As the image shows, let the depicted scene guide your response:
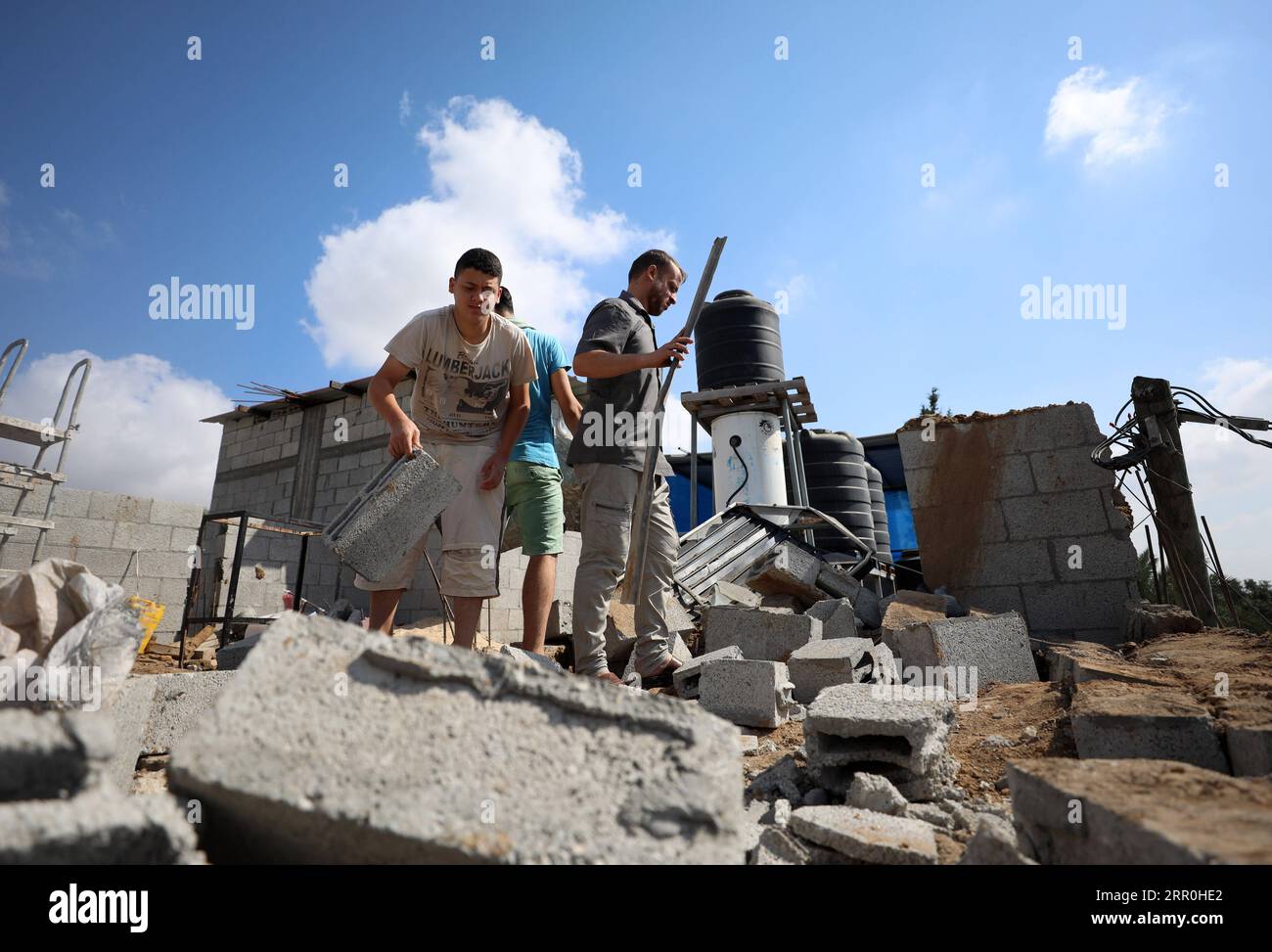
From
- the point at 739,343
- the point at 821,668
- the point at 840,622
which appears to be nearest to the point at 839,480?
the point at 739,343

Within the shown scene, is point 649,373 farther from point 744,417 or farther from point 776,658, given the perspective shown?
point 744,417

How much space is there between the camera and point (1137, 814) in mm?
1096

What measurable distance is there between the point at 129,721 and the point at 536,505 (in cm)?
158

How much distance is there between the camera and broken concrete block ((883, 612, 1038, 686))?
3713 mm

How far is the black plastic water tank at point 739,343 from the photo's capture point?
1166cm

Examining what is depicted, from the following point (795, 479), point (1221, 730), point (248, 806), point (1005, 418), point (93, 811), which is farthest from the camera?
point (795, 479)

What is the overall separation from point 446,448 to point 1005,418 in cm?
434

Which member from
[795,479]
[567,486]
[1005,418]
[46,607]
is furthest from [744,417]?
[46,607]

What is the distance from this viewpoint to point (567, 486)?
828 centimetres

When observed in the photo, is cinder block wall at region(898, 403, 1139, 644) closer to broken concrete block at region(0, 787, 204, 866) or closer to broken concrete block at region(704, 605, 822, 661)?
broken concrete block at region(704, 605, 822, 661)

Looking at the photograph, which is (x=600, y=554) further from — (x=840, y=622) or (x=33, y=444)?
(x=33, y=444)

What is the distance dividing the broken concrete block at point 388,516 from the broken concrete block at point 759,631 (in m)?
2.32

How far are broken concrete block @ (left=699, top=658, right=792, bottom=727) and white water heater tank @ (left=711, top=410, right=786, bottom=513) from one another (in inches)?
323
